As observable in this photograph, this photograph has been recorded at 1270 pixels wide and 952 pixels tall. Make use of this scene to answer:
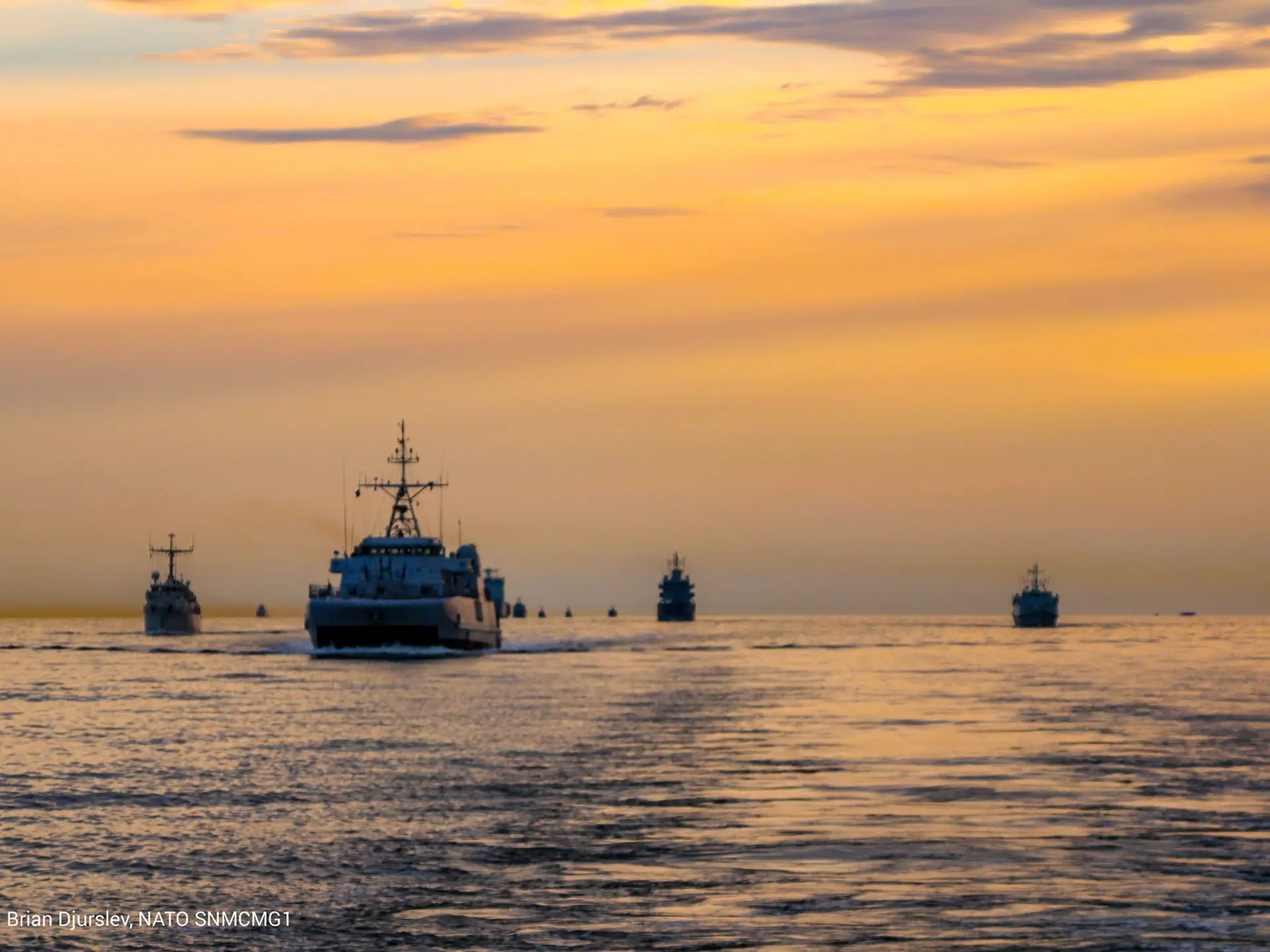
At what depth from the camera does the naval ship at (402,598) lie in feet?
362

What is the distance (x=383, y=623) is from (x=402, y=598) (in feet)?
16.3

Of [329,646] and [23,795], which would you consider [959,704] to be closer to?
[23,795]

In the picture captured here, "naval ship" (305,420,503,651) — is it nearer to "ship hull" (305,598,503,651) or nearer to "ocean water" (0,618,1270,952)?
"ship hull" (305,598,503,651)

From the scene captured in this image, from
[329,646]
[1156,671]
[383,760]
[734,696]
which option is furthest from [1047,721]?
[329,646]

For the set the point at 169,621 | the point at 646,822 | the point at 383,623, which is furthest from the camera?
the point at 169,621

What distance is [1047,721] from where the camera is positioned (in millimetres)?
50000

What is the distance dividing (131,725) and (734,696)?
22.6 metres

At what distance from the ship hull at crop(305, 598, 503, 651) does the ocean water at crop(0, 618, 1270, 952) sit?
1843 inches

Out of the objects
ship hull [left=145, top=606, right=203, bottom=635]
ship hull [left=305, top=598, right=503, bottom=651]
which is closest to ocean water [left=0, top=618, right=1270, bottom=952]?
ship hull [left=305, top=598, right=503, bottom=651]

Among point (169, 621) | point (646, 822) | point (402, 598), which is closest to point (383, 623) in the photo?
point (402, 598)

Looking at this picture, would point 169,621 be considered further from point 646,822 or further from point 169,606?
point 646,822

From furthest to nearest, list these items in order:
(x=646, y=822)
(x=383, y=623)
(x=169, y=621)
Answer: (x=169, y=621), (x=383, y=623), (x=646, y=822)

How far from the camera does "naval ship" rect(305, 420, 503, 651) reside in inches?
4345

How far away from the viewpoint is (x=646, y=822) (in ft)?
89.7
